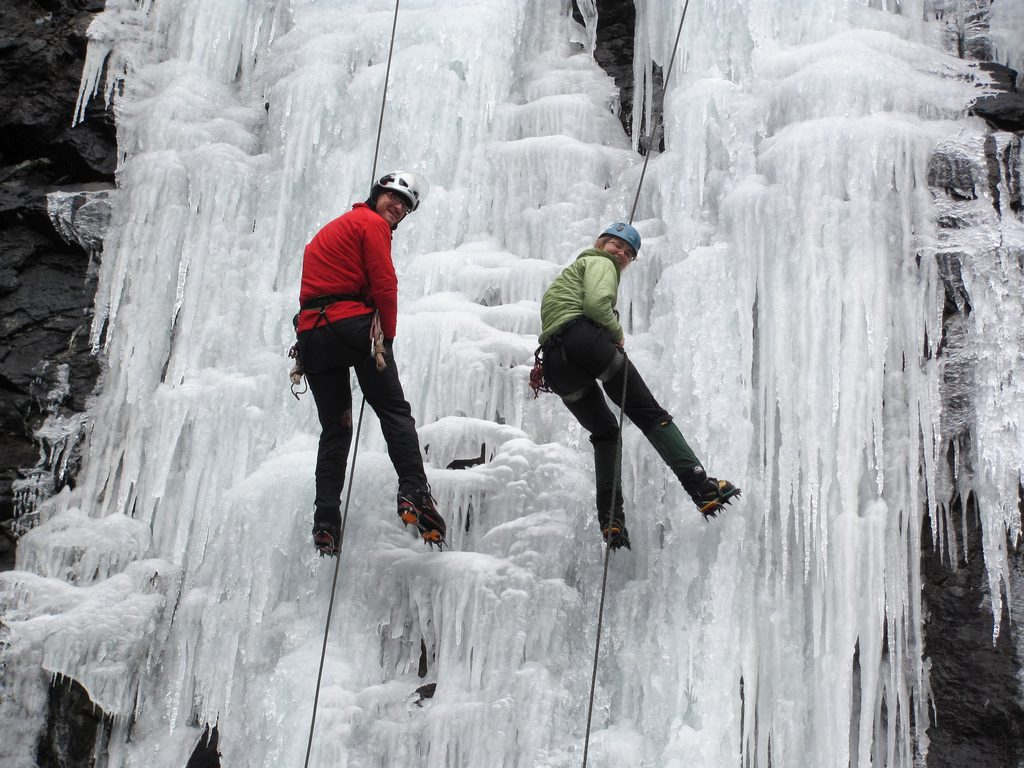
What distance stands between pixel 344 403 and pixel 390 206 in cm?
92

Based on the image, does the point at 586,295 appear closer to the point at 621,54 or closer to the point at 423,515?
the point at 423,515

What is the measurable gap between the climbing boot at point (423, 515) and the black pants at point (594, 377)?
76cm

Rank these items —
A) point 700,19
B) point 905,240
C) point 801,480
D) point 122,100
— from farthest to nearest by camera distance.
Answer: point 122,100, point 700,19, point 905,240, point 801,480

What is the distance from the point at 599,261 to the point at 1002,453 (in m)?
2.01

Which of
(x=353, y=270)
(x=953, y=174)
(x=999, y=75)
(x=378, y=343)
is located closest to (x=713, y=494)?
(x=378, y=343)

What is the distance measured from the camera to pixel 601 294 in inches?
183

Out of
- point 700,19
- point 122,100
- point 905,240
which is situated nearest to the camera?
point 905,240

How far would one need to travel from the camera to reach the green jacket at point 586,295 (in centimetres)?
466

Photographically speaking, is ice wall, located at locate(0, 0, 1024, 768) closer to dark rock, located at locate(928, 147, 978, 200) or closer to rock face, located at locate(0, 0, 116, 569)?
dark rock, located at locate(928, 147, 978, 200)

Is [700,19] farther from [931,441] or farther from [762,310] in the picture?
[931,441]

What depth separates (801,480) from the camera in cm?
495

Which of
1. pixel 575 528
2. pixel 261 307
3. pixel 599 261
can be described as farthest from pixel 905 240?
pixel 261 307

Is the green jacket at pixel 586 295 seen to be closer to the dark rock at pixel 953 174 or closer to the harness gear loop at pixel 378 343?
the harness gear loop at pixel 378 343

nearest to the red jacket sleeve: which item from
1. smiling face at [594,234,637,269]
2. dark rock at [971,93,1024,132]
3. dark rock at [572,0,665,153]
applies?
smiling face at [594,234,637,269]
